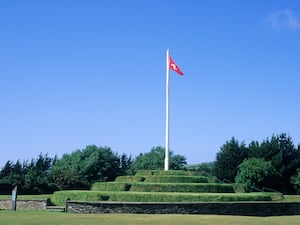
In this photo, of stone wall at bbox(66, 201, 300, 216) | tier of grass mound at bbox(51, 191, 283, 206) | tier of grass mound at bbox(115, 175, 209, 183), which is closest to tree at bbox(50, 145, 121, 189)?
tier of grass mound at bbox(115, 175, 209, 183)

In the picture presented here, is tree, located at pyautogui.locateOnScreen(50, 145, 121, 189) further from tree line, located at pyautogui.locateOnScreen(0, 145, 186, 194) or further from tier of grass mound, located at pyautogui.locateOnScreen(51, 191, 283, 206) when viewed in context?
tier of grass mound, located at pyautogui.locateOnScreen(51, 191, 283, 206)

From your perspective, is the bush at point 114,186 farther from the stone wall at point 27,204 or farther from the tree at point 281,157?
the tree at point 281,157

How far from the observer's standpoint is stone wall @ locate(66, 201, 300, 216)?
979 inches

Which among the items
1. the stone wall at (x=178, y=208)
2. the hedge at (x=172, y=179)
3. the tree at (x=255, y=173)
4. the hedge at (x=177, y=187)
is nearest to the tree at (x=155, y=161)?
the tree at (x=255, y=173)

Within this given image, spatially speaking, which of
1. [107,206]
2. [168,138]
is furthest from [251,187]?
[107,206]

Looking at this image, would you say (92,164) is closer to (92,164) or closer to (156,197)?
(92,164)

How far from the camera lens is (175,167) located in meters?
70.1

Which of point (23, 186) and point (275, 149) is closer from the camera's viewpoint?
point (23, 186)

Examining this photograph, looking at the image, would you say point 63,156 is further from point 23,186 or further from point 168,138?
point 168,138

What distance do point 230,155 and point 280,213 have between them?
1295 inches

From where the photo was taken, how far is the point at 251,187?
4847 centimetres

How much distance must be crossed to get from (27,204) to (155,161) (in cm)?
4230

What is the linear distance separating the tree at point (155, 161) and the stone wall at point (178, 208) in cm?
4130

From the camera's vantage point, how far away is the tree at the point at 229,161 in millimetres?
59656
